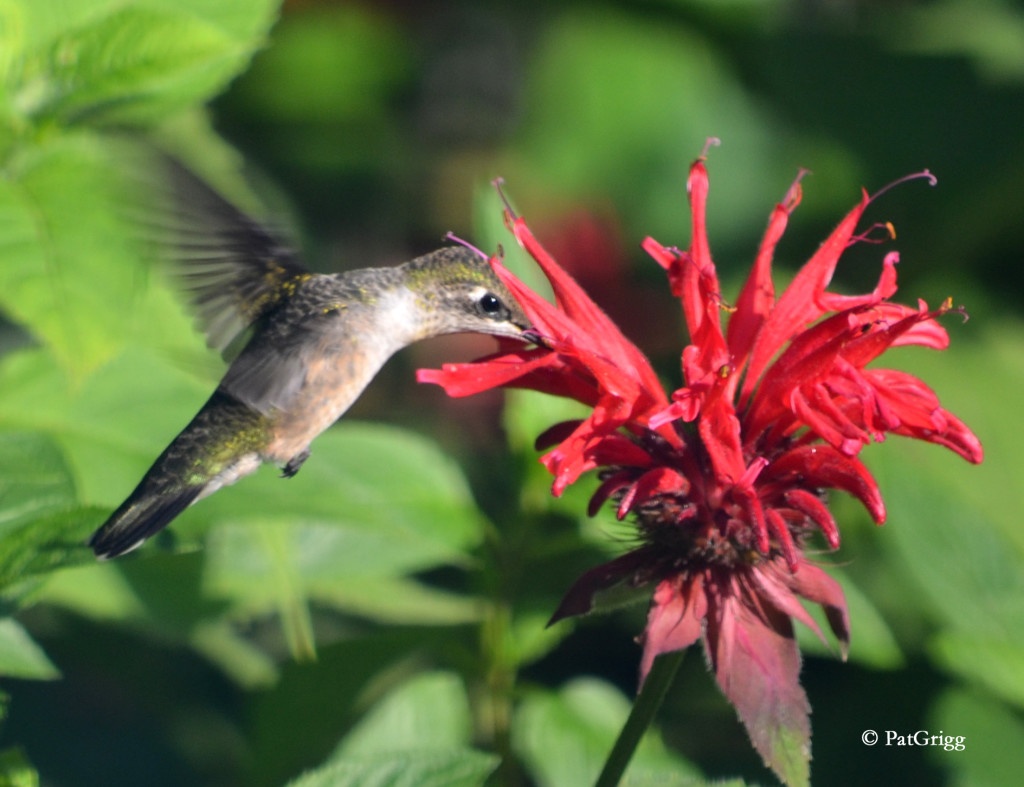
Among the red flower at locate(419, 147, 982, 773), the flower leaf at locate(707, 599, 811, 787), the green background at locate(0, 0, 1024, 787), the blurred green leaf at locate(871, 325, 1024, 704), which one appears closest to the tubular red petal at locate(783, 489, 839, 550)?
the red flower at locate(419, 147, 982, 773)

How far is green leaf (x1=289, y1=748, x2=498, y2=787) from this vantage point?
98 cm

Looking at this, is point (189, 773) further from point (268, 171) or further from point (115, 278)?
point (268, 171)

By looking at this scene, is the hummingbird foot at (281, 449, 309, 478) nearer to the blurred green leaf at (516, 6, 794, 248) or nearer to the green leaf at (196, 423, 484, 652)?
the green leaf at (196, 423, 484, 652)

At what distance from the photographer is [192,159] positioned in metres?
1.83

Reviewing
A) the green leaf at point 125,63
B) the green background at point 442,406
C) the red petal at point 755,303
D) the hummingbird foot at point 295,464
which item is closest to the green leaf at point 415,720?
the green background at point 442,406

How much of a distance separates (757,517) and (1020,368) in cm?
156

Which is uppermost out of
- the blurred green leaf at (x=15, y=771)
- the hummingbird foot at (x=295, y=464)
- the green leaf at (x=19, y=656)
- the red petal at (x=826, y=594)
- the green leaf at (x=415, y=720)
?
the red petal at (x=826, y=594)

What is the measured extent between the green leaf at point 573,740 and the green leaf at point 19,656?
1.89 ft

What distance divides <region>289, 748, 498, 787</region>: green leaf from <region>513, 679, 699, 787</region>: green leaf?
419mm

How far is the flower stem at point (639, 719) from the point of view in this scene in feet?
3.40

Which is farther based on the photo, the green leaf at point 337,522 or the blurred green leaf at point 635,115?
the blurred green leaf at point 635,115

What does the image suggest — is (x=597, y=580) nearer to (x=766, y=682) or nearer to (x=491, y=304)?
(x=766, y=682)

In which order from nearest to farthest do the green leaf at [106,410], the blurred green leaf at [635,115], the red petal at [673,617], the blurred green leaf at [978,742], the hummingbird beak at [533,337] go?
the red petal at [673,617]
the hummingbird beak at [533,337]
the green leaf at [106,410]
the blurred green leaf at [978,742]
the blurred green leaf at [635,115]

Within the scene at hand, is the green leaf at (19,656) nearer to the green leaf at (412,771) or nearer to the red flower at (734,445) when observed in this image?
the green leaf at (412,771)
